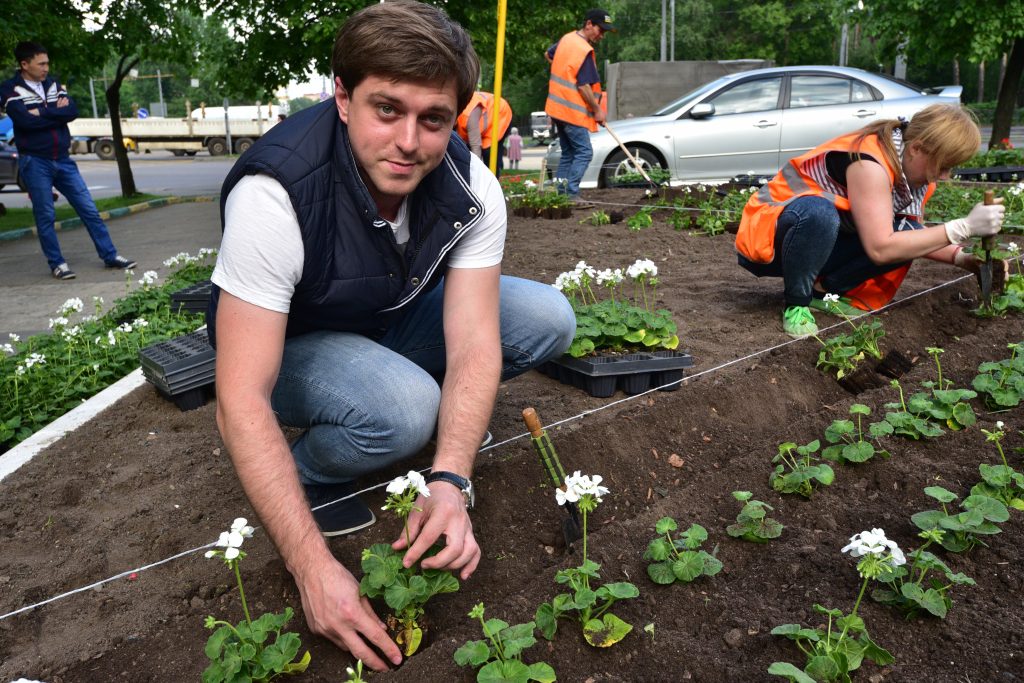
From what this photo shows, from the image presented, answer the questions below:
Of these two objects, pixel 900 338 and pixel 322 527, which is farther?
pixel 900 338

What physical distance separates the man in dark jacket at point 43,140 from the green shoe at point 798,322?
572 centimetres

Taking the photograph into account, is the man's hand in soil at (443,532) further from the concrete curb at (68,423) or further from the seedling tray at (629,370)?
the concrete curb at (68,423)

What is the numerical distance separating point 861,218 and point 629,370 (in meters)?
1.35

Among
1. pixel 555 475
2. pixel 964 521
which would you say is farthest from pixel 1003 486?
pixel 555 475

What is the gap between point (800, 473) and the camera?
242 cm

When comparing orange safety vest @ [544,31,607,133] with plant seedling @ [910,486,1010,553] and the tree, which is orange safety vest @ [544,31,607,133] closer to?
the tree

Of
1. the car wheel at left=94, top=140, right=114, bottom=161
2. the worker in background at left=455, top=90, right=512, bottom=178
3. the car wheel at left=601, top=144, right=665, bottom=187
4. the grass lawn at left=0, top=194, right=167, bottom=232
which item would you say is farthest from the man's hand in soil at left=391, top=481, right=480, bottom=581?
the car wheel at left=94, top=140, right=114, bottom=161

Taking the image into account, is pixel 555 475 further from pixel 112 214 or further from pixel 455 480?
pixel 112 214

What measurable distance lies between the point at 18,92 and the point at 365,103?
20.6 feet

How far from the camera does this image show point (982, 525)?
2.07 m

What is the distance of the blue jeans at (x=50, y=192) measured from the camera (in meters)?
7.02

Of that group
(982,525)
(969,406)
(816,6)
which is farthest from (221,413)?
(816,6)

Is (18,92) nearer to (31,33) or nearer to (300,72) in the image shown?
(31,33)

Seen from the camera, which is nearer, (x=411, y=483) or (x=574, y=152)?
(x=411, y=483)
